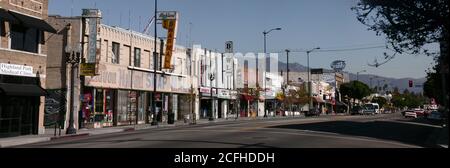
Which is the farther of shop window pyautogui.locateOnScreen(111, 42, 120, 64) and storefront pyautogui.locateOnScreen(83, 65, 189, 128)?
shop window pyautogui.locateOnScreen(111, 42, 120, 64)

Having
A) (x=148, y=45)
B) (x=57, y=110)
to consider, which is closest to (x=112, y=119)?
(x=57, y=110)

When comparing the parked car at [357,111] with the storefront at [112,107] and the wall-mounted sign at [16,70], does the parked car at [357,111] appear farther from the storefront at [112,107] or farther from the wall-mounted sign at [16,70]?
the wall-mounted sign at [16,70]

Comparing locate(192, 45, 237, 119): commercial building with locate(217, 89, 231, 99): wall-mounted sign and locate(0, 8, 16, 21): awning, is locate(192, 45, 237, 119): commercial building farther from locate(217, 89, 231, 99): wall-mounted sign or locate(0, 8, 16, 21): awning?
locate(0, 8, 16, 21): awning

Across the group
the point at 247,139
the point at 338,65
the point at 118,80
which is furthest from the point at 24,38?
the point at 338,65

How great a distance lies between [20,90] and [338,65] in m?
139

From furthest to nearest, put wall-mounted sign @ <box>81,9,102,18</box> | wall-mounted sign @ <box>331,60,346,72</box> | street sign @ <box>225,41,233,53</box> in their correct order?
1. wall-mounted sign @ <box>331,60,346,72</box>
2. street sign @ <box>225,41,233,53</box>
3. wall-mounted sign @ <box>81,9,102,18</box>

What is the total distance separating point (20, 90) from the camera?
99.1 feet

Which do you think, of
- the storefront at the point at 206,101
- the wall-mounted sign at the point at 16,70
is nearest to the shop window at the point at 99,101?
the wall-mounted sign at the point at 16,70

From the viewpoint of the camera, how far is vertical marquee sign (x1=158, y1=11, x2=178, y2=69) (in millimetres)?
49719

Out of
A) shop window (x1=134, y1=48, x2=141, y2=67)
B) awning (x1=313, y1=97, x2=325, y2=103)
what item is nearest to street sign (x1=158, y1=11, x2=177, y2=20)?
shop window (x1=134, y1=48, x2=141, y2=67)

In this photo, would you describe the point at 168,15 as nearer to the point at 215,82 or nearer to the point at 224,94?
the point at 215,82

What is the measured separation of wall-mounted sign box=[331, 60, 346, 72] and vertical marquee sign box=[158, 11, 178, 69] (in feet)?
381
